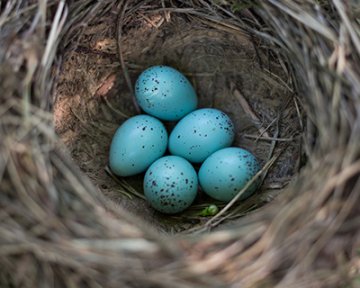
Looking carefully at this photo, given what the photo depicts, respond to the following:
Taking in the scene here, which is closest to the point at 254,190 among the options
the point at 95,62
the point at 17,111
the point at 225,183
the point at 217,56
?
the point at 225,183

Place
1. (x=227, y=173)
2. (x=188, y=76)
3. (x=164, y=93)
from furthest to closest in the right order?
(x=188, y=76) → (x=164, y=93) → (x=227, y=173)

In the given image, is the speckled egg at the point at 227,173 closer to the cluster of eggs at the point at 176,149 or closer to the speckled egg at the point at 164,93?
the cluster of eggs at the point at 176,149

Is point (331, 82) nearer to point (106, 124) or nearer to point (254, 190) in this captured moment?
point (254, 190)

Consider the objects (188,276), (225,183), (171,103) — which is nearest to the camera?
(188,276)

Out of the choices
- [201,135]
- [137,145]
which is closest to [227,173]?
[201,135]

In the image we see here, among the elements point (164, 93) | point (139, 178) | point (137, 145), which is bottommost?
point (139, 178)

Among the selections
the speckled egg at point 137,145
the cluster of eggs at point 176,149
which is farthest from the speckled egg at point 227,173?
the speckled egg at point 137,145

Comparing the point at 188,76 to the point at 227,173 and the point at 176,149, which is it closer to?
the point at 176,149
